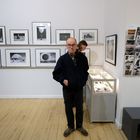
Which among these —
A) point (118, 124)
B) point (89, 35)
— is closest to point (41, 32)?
point (89, 35)

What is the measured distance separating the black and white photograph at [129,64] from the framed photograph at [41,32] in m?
2.23

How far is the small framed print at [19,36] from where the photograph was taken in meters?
4.32

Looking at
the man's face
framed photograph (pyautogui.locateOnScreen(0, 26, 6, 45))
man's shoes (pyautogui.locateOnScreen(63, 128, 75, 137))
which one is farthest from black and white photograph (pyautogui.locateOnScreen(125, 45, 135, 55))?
framed photograph (pyautogui.locateOnScreen(0, 26, 6, 45))

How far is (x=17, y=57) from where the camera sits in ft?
14.6

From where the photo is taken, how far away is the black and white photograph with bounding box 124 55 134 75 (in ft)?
9.00

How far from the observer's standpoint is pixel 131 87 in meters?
2.86

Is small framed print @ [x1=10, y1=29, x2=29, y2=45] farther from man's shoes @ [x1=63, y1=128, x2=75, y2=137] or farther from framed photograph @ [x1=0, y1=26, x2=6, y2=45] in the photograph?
man's shoes @ [x1=63, y1=128, x2=75, y2=137]

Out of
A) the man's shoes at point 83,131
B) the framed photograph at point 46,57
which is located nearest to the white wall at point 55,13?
the framed photograph at point 46,57

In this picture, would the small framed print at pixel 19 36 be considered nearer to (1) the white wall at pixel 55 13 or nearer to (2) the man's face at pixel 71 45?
(1) the white wall at pixel 55 13

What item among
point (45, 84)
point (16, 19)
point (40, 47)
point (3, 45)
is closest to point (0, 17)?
point (16, 19)

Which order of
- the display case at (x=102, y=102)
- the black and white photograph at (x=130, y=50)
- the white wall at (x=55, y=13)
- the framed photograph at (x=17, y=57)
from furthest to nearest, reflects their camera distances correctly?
1. the framed photograph at (x=17, y=57)
2. the white wall at (x=55, y=13)
3. the display case at (x=102, y=102)
4. the black and white photograph at (x=130, y=50)

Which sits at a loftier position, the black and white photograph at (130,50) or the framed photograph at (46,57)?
the black and white photograph at (130,50)

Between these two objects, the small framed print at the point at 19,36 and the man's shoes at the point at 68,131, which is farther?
the small framed print at the point at 19,36

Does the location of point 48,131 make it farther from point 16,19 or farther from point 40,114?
point 16,19
